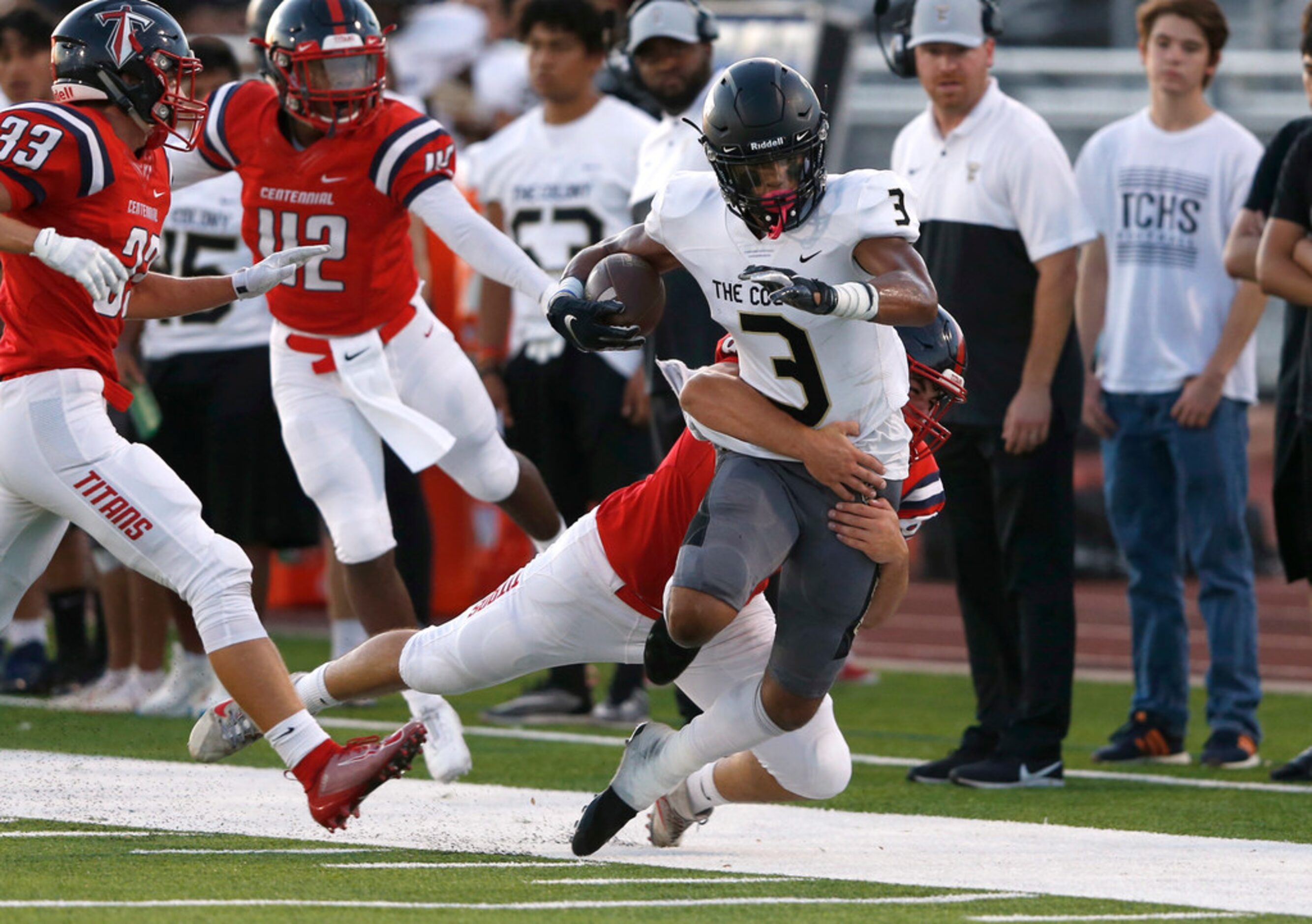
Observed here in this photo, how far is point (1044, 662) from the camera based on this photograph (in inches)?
226

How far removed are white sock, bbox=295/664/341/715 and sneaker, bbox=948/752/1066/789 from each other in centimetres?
195

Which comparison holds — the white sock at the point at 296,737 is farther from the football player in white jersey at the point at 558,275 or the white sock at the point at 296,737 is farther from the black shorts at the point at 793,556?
the football player in white jersey at the point at 558,275

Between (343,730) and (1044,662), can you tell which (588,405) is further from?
(1044,662)

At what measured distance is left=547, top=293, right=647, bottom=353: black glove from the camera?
4.02 metres

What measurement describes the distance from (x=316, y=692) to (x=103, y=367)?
2.82ft

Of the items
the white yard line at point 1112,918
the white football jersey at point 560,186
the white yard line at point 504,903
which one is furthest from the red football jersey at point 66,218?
the white football jersey at point 560,186

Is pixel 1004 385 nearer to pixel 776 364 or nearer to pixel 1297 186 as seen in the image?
pixel 1297 186

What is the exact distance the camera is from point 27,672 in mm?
7484

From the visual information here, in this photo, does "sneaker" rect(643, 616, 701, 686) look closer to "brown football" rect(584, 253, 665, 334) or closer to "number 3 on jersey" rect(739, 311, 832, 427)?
"number 3 on jersey" rect(739, 311, 832, 427)

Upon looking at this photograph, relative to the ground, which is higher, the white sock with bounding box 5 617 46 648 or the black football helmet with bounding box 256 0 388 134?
the black football helmet with bounding box 256 0 388 134

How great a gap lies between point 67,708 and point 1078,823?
11.9 feet

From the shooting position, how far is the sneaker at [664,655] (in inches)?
159

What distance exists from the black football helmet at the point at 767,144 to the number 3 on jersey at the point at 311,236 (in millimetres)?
1687

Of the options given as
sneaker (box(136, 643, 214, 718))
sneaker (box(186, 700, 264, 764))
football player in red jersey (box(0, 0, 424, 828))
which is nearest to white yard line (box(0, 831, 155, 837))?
sneaker (box(186, 700, 264, 764))
